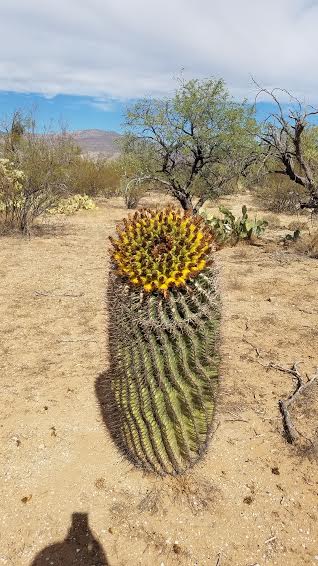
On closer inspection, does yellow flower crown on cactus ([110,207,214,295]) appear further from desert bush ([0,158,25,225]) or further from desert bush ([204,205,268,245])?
desert bush ([0,158,25,225])

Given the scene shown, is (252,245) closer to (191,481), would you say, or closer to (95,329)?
(95,329)

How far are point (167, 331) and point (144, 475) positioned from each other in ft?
3.94

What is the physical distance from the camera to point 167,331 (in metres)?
2.74

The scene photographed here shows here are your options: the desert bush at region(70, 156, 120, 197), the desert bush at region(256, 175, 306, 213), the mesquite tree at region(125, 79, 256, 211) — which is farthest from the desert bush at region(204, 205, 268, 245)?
the desert bush at region(70, 156, 120, 197)

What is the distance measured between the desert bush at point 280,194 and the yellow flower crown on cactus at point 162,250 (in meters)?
15.5

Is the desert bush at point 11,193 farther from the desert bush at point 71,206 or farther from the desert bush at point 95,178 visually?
the desert bush at point 95,178

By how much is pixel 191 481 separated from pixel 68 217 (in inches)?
525

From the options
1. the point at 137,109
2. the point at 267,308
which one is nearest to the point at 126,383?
the point at 267,308

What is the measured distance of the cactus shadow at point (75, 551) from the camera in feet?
8.41

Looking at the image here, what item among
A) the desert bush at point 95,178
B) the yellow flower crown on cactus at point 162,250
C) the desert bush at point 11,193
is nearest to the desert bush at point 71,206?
the desert bush at point 11,193

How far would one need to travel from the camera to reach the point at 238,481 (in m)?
3.13

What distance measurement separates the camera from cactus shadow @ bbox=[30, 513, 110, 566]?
2.56 metres

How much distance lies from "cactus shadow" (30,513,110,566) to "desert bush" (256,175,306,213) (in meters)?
16.3

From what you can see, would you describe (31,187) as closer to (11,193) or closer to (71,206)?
(11,193)
